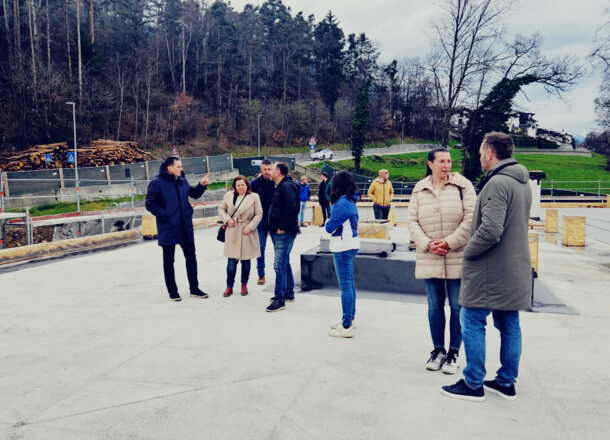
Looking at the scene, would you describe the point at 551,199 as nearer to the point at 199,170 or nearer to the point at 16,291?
the point at 199,170

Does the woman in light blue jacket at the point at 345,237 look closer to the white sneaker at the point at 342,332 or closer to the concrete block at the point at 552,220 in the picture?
the white sneaker at the point at 342,332

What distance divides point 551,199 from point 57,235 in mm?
25478

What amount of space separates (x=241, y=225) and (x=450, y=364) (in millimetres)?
3331

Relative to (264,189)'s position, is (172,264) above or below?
below

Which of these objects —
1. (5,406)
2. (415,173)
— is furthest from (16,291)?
(415,173)

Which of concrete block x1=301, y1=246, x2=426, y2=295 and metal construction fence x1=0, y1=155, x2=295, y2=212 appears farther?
metal construction fence x1=0, y1=155, x2=295, y2=212

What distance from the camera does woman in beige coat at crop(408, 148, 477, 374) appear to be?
136 inches

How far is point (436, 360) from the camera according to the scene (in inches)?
143

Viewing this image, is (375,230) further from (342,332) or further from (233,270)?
(342,332)

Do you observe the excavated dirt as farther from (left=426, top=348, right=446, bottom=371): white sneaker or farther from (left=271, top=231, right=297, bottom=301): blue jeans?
(left=426, top=348, right=446, bottom=371): white sneaker

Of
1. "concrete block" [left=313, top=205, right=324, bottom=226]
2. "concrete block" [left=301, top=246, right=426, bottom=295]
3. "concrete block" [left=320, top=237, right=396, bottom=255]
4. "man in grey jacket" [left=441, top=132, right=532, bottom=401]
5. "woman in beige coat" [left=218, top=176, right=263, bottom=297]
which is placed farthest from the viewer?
"concrete block" [left=313, top=205, right=324, bottom=226]

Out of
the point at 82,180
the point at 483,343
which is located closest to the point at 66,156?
the point at 82,180

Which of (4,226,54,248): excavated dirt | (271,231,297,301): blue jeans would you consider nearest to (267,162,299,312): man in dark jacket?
(271,231,297,301): blue jeans

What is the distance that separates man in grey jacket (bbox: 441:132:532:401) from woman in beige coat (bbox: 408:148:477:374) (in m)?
0.33
